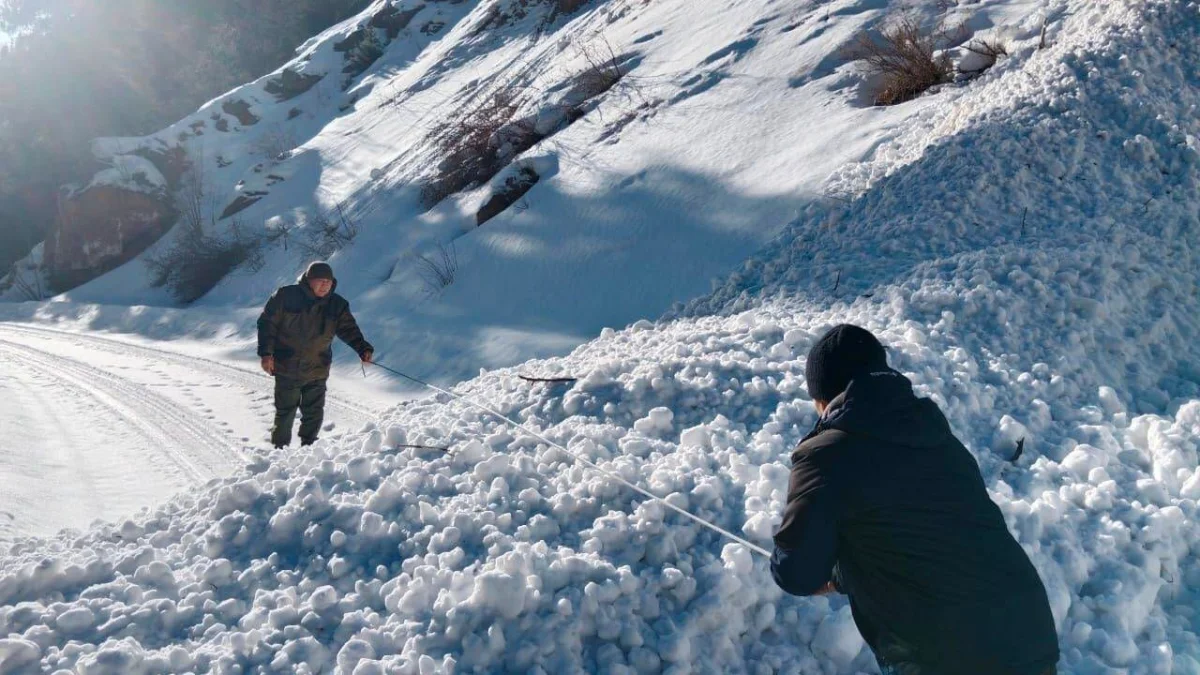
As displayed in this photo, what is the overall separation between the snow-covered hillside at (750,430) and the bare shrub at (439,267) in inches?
49.7

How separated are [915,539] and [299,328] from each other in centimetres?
548

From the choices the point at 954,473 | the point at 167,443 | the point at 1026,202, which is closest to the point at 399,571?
the point at 954,473

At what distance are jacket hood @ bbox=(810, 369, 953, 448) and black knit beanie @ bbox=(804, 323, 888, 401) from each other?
2.0 inches

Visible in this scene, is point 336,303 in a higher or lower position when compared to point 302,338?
higher

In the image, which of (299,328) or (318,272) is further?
(299,328)

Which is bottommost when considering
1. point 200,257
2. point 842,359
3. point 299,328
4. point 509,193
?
point 200,257

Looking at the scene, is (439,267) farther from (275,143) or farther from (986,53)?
(275,143)

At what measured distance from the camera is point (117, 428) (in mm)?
8281

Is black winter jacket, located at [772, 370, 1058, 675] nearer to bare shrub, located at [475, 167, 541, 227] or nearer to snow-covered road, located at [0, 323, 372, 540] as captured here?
snow-covered road, located at [0, 323, 372, 540]

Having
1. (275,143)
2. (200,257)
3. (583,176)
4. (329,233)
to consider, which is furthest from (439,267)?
(275,143)

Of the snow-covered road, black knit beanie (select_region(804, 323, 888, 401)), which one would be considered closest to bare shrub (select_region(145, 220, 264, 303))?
the snow-covered road

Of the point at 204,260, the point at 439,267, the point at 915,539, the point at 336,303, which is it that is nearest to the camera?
the point at 915,539

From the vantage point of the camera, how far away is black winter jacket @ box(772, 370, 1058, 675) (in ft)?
6.87

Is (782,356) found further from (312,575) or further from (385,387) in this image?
(385,387)
